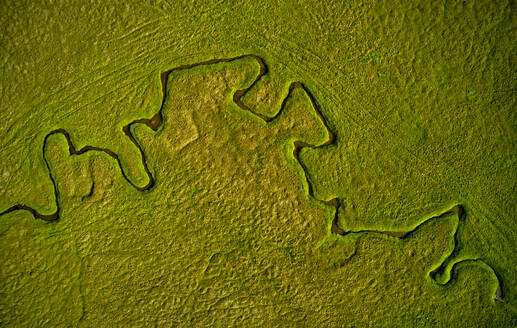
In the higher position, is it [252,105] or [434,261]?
[252,105]

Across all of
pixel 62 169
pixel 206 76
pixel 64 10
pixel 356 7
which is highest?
pixel 64 10

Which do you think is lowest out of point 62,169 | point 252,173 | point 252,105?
point 252,173

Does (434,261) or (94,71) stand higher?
(94,71)

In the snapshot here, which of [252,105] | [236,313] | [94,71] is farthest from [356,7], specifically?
[236,313]

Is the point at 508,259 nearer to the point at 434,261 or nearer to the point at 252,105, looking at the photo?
the point at 434,261

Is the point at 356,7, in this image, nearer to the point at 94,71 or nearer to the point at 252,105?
the point at 252,105

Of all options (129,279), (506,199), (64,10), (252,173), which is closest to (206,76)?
(252,173)
